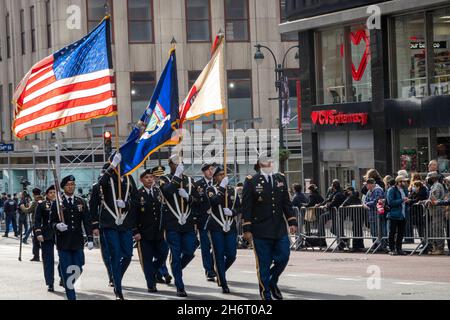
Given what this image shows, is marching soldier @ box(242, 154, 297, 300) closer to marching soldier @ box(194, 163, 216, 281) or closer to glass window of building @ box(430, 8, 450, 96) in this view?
marching soldier @ box(194, 163, 216, 281)

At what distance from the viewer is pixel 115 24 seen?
5225cm

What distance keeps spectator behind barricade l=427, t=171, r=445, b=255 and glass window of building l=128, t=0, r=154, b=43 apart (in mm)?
31822

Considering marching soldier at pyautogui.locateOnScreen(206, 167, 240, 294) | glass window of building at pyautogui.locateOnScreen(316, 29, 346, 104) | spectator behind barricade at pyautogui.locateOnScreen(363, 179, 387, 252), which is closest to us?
marching soldier at pyautogui.locateOnScreen(206, 167, 240, 294)

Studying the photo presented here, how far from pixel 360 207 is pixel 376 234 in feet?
2.48

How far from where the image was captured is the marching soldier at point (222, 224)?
1647 centimetres

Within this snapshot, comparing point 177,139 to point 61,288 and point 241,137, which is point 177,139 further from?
point 241,137

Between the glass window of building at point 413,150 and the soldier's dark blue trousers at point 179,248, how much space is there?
18.2m

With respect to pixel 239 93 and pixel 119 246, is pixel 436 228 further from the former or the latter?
pixel 239 93

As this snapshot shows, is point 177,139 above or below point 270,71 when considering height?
below

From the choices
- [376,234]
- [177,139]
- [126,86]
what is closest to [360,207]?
[376,234]

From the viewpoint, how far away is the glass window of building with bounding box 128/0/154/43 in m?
52.8

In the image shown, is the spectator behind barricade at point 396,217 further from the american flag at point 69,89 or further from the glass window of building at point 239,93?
the glass window of building at point 239,93

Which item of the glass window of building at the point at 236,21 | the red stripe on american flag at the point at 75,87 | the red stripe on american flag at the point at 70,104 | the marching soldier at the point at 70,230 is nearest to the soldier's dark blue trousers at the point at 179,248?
the marching soldier at the point at 70,230

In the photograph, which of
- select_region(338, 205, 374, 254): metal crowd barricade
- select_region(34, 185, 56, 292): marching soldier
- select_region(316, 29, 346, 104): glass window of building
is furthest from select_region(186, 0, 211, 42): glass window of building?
select_region(34, 185, 56, 292): marching soldier
